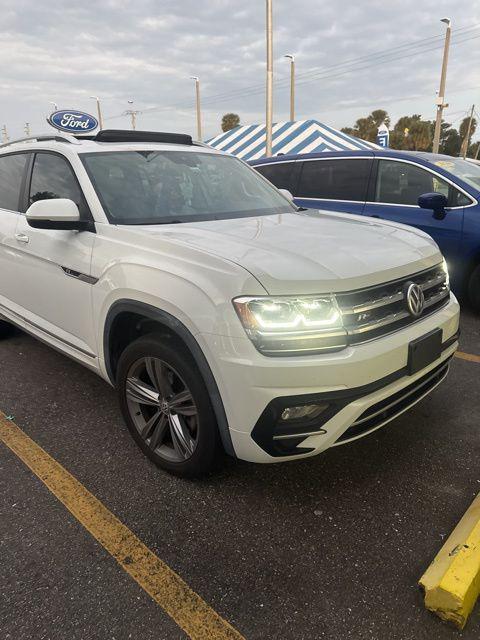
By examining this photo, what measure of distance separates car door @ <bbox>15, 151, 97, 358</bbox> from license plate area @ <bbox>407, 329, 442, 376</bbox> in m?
1.71

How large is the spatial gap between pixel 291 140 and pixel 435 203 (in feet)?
46.4

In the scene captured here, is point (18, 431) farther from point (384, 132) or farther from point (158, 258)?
point (384, 132)

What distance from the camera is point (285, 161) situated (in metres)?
6.44

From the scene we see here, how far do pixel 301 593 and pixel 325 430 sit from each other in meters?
0.63

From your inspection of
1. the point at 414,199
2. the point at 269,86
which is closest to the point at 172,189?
the point at 414,199

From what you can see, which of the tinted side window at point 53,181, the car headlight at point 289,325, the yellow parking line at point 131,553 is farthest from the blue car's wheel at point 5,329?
the car headlight at point 289,325

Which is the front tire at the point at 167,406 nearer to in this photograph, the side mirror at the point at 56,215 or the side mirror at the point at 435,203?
the side mirror at the point at 56,215

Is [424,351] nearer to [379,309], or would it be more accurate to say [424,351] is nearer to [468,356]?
[379,309]

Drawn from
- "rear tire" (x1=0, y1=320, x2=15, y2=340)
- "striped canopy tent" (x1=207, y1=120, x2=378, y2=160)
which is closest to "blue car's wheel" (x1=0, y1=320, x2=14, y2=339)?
"rear tire" (x1=0, y1=320, x2=15, y2=340)

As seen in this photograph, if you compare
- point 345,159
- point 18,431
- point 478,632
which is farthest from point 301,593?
point 345,159

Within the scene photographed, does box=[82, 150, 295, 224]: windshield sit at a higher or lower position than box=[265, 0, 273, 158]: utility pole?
lower

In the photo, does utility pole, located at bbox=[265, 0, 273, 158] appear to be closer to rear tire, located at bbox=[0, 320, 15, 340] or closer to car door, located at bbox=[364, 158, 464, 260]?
car door, located at bbox=[364, 158, 464, 260]

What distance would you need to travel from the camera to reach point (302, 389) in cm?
192

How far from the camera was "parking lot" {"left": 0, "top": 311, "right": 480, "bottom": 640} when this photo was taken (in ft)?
5.74
